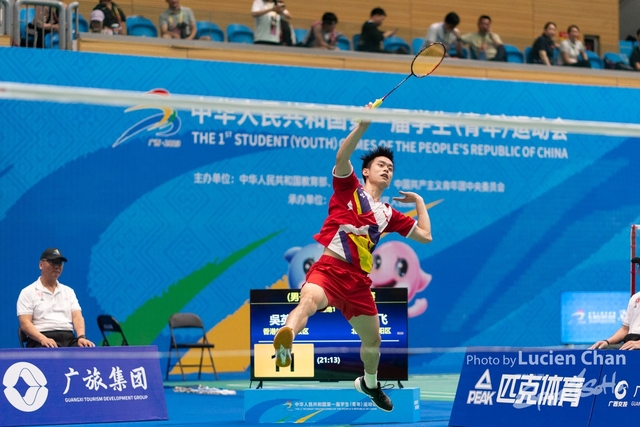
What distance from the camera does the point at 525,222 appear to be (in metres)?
16.8

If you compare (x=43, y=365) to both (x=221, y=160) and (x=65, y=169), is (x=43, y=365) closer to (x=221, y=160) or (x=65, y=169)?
(x=65, y=169)

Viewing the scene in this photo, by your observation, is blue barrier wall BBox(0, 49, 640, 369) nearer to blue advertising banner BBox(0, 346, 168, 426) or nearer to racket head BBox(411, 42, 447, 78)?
blue advertising banner BBox(0, 346, 168, 426)

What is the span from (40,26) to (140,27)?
1.53 m

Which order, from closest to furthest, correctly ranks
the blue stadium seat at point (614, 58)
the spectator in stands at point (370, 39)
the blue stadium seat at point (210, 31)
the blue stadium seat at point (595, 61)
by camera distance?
1. the blue stadium seat at point (210, 31)
2. the spectator in stands at point (370, 39)
3. the blue stadium seat at point (595, 61)
4. the blue stadium seat at point (614, 58)

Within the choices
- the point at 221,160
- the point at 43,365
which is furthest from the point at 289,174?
the point at 43,365

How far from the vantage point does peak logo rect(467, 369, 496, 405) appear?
28.9ft

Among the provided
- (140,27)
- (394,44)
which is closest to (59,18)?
(140,27)

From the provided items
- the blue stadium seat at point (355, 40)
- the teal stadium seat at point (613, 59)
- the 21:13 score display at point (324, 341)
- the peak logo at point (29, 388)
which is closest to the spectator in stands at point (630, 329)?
the 21:13 score display at point (324, 341)

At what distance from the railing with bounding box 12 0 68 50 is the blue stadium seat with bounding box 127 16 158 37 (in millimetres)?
1237

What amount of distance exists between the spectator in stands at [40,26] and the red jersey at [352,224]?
26.9 ft

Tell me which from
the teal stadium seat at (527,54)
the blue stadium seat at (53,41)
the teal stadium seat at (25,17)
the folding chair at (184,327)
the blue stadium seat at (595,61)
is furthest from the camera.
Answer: the blue stadium seat at (595,61)

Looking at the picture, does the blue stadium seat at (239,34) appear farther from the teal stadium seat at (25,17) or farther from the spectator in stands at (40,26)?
the teal stadium seat at (25,17)

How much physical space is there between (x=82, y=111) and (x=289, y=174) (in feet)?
10.4

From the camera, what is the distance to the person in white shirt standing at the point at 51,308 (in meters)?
10.7
